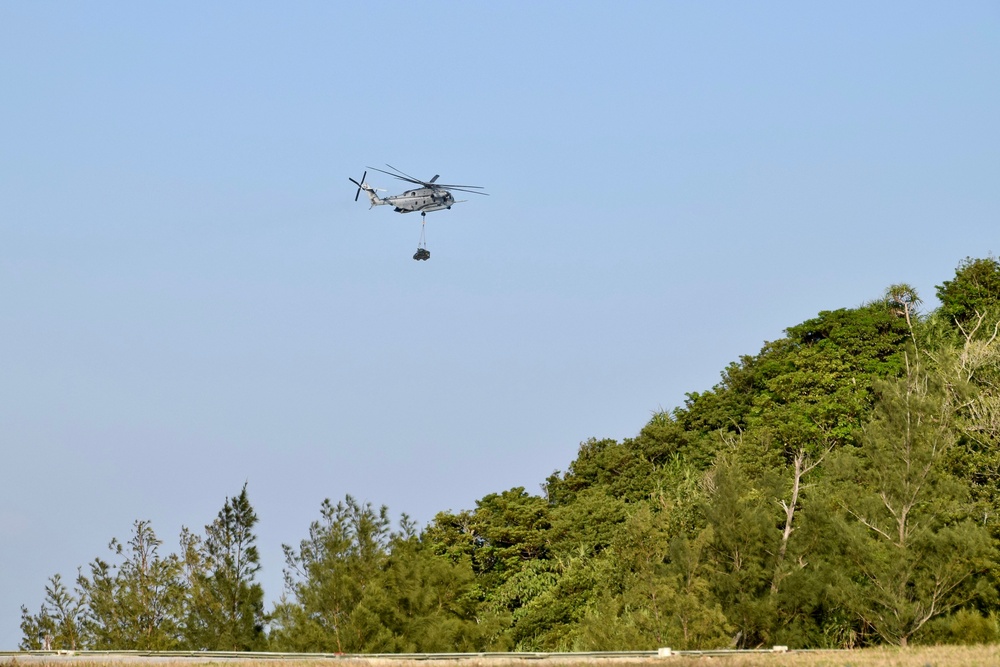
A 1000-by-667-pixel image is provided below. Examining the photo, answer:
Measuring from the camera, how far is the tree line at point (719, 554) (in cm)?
4166

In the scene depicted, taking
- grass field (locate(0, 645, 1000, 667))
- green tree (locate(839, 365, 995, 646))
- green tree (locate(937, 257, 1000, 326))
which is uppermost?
green tree (locate(937, 257, 1000, 326))

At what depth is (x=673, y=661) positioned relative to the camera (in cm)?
3022

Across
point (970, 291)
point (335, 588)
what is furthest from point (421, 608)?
point (970, 291)

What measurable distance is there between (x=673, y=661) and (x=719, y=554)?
52.5 ft

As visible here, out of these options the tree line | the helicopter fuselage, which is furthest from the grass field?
the helicopter fuselage

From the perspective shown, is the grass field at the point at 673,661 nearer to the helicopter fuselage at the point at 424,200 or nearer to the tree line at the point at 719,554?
the tree line at the point at 719,554

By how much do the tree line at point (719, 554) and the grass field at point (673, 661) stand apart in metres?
8.00

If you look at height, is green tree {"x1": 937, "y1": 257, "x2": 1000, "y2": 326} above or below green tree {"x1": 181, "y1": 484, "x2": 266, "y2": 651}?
above

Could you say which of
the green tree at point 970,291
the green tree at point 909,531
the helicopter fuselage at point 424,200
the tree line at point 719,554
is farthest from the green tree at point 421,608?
the green tree at point 970,291

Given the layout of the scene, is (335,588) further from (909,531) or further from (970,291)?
(970,291)

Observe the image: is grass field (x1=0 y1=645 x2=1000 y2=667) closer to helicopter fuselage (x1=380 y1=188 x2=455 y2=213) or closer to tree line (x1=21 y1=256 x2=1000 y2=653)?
tree line (x1=21 y1=256 x2=1000 y2=653)

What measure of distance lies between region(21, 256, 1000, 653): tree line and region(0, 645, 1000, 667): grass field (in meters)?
8.00

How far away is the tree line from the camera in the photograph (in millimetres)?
41656

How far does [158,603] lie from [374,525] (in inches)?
354
